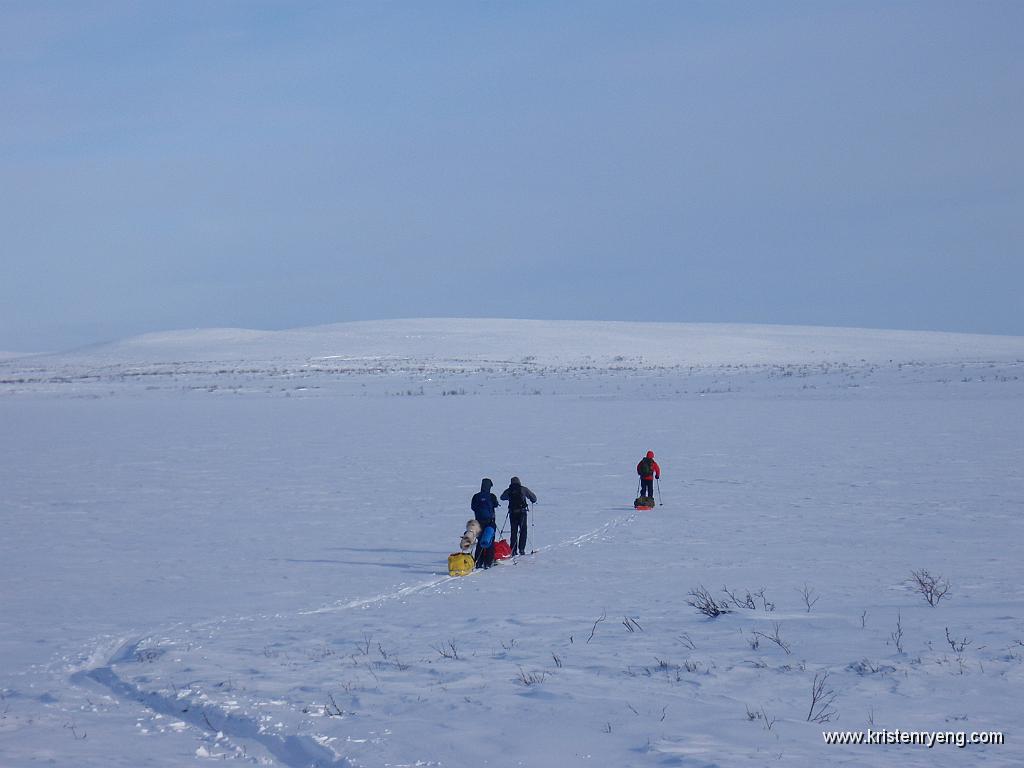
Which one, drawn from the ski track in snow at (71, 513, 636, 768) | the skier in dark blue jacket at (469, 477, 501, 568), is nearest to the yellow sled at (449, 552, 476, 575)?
the skier in dark blue jacket at (469, 477, 501, 568)

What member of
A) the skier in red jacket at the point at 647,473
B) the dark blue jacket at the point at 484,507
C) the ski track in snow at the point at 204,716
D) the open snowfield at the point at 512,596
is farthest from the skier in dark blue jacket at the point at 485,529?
the skier in red jacket at the point at 647,473

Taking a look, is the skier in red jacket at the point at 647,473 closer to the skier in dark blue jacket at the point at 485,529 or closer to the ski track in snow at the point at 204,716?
the skier in dark blue jacket at the point at 485,529

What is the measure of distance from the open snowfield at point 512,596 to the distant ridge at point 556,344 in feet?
147

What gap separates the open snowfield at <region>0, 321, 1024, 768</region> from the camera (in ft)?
19.6

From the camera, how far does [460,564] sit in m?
11.3

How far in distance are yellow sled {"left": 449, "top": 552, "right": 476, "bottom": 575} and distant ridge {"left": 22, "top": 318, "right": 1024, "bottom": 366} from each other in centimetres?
5678

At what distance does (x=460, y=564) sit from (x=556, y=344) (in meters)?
72.3

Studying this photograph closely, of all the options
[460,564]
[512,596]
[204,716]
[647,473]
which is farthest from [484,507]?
[204,716]

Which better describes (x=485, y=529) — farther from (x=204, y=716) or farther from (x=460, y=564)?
(x=204, y=716)

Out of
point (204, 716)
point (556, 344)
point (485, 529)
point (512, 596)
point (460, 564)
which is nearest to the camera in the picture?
point (204, 716)

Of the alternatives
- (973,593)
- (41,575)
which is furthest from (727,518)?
(41,575)

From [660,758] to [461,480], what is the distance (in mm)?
13199

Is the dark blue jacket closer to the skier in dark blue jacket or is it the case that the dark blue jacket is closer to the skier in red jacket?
the skier in dark blue jacket

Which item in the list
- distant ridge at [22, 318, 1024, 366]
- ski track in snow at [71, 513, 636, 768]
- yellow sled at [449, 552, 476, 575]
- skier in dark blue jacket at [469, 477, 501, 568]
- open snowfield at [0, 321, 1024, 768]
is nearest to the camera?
ski track in snow at [71, 513, 636, 768]
